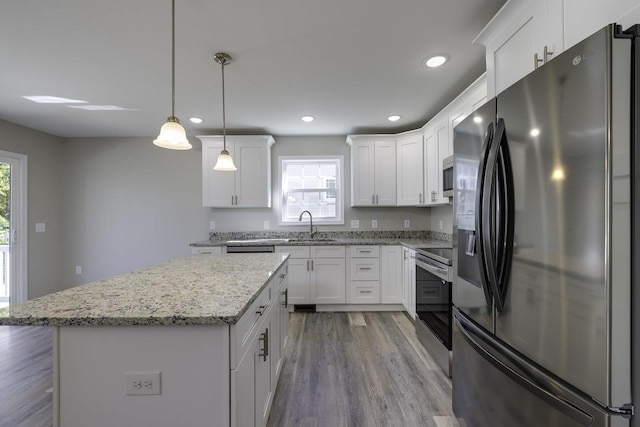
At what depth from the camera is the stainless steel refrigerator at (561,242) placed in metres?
0.74

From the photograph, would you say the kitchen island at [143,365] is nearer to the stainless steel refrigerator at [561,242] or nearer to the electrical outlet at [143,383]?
the electrical outlet at [143,383]

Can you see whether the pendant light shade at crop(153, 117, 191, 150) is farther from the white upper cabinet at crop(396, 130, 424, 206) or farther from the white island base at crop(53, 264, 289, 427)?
the white upper cabinet at crop(396, 130, 424, 206)

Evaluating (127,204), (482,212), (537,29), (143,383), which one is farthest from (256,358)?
(127,204)

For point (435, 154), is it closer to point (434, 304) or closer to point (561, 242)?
point (434, 304)

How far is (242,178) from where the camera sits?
12.7 feet

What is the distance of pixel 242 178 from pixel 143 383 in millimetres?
3149

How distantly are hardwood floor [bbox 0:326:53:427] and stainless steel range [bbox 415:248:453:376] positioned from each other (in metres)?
2.72

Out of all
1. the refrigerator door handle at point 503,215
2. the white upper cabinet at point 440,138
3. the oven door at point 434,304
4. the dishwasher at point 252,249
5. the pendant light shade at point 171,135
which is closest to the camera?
the refrigerator door handle at point 503,215

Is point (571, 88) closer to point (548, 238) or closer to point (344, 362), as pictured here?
point (548, 238)

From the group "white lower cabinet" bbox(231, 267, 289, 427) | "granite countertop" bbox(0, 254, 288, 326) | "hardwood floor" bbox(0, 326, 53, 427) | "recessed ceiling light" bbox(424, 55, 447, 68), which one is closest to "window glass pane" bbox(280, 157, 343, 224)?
"recessed ceiling light" bbox(424, 55, 447, 68)

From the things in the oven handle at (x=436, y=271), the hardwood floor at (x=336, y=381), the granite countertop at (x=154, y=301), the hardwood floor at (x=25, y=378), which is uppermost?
the granite countertop at (x=154, y=301)

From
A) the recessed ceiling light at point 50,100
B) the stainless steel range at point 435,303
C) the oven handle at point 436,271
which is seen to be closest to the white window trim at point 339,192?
the stainless steel range at point 435,303

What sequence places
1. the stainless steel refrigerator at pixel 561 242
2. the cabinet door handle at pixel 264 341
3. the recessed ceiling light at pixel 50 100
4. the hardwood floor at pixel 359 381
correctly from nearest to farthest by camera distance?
1. the stainless steel refrigerator at pixel 561 242
2. the cabinet door handle at pixel 264 341
3. the hardwood floor at pixel 359 381
4. the recessed ceiling light at pixel 50 100

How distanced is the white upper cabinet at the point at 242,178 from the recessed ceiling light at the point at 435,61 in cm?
229
